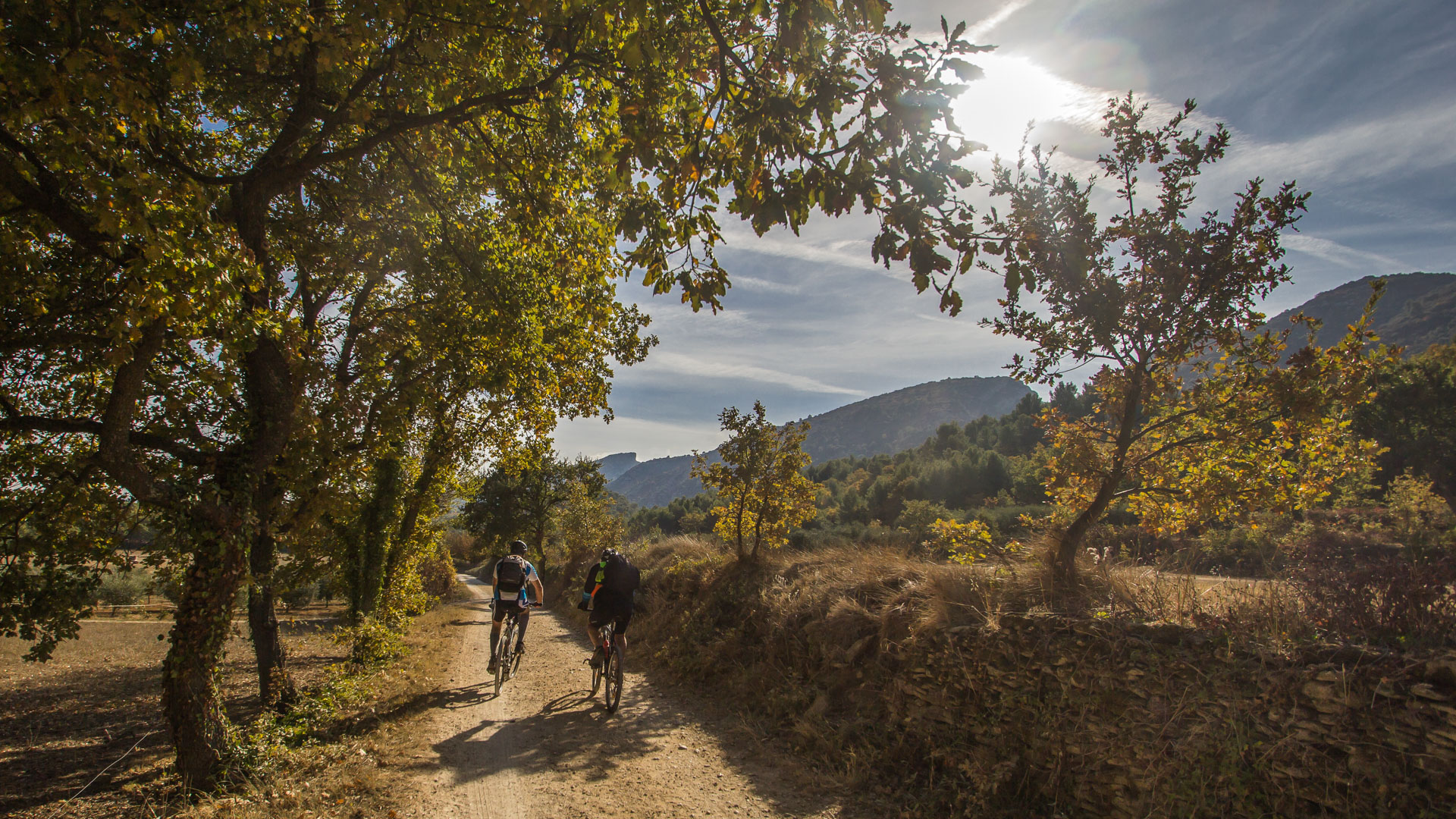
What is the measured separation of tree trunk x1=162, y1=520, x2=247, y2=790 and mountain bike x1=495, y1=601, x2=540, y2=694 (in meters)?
4.14

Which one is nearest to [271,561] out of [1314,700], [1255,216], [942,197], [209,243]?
[209,243]

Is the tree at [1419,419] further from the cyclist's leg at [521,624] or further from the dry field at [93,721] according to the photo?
the dry field at [93,721]

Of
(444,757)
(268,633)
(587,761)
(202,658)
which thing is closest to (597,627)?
(587,761)

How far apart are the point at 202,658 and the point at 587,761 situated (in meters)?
3.84

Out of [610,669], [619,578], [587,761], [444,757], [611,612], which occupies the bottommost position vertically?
[587,761]

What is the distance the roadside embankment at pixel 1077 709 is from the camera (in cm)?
378

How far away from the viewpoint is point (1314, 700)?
13.2 ft

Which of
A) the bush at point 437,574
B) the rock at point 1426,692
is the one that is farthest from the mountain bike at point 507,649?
the bush at point 437,574

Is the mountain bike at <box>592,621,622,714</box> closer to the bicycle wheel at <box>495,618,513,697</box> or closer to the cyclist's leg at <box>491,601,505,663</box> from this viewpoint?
the bicycle wheel at <box>495,618,513,697</box>

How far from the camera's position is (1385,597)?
445 centimetres

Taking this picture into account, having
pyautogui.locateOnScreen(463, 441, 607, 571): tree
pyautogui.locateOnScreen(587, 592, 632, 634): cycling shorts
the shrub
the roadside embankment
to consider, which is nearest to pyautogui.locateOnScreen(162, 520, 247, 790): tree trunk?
pyautogui.locateOnScreen(587, 592, 632, 634): cycling shorts

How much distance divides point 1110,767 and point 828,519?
64.6m

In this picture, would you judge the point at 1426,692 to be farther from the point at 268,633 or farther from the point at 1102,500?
the point at 268,633

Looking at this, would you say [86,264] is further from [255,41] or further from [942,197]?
[942,197]
